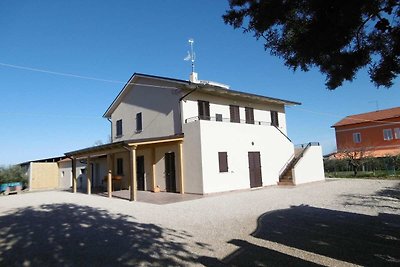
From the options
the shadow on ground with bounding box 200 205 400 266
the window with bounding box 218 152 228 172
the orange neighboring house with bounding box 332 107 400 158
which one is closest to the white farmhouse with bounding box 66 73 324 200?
the window with bounding box 218 152 228 172

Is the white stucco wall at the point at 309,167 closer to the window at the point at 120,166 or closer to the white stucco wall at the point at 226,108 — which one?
the white stucco wall at the point at 226,108

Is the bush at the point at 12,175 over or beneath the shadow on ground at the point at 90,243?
over

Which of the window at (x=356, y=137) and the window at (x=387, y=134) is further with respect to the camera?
the window at (x=356, y=137)

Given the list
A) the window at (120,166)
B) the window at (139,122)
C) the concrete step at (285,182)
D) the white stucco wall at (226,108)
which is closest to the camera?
the white stucco wall at (226,108)

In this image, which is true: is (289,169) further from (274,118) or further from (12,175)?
(12,175)

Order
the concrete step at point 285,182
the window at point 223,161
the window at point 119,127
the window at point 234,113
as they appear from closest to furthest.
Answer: the window at point 223,161, the concrete step at point 285,182, the window at point 234,113, the window at point 119,127

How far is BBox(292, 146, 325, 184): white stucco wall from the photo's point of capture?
778 inches

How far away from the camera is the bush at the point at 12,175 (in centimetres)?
2648

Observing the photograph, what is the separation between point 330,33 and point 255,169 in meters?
14.9

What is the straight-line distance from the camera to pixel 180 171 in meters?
16.5

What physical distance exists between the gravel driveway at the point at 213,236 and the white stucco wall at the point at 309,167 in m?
8.90

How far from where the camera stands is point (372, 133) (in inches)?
1441

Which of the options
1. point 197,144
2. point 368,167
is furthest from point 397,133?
point 197,144

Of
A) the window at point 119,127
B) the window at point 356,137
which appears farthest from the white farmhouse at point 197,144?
the window at point 356,137
